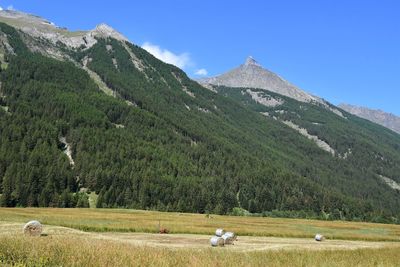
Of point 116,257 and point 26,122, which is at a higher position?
point 26,122

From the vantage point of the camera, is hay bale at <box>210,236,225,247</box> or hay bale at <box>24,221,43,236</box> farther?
hay bale at <box>210,236,225,247</box>

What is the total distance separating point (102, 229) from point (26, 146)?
457 feet

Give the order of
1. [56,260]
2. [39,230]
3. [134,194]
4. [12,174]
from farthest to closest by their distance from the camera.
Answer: [134,194]
[12,174]
[39,230]
[56,260]

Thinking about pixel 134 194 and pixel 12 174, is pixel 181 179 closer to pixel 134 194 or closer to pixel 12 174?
pixel 134 194

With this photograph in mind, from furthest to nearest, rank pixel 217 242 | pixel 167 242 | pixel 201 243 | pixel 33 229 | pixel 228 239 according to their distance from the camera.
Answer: pixel 228 239 < pixel 201 243 < pixel 167 242 < pixel 217 242 < pixel 33 229

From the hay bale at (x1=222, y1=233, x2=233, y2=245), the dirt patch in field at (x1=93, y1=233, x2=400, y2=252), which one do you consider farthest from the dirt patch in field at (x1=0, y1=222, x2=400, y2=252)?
the hay bale at (x1=222, y1=233, x2=233, y2=245)

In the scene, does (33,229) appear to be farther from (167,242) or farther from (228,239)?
(228,239)

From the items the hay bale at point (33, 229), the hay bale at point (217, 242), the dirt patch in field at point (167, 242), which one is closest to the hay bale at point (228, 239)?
the dirt patch in field at point (167, 242)

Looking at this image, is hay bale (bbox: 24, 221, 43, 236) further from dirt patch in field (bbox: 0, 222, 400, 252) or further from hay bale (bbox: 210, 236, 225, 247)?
hay bale (bbox: 210, 236, 225, 247)

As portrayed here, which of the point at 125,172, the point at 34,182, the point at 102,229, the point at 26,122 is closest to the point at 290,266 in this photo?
the point at 102,229

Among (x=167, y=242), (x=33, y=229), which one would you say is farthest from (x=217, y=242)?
(x=33, y=229)

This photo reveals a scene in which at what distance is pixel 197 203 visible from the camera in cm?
17100

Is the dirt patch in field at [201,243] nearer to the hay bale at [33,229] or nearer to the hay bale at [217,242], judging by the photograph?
the hay bale at [217,242]

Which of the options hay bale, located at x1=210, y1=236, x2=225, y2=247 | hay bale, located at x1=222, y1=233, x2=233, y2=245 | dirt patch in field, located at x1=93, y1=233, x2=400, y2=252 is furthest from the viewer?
hay bale, located at x1=222, y1=233, x2=233, y2=245
